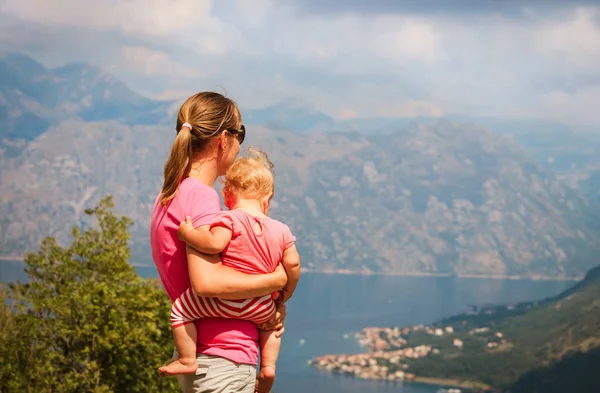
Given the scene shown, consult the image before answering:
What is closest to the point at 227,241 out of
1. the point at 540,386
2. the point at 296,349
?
the point at 540,386

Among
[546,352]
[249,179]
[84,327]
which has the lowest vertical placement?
[249,179]

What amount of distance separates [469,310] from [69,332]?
113516 millimetres

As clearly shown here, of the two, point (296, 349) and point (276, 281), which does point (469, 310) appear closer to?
point (296, 349)

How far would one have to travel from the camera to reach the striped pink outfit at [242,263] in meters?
2.26

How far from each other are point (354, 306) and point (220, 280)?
453 ft

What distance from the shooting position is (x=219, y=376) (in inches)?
89.7

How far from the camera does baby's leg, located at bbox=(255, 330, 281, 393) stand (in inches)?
93.0

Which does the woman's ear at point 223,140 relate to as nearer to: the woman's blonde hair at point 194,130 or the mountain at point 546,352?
the woman's blonde hair at point 194,130

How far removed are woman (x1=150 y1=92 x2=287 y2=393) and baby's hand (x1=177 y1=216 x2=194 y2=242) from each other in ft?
0.07

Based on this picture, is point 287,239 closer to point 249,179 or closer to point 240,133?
point 249,179

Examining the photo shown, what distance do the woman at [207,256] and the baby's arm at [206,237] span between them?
0.09 ft

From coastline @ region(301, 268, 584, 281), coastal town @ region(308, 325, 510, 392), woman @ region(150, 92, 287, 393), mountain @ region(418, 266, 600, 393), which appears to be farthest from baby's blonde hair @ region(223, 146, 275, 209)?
coastline @ region(301, 268, 584, 281)

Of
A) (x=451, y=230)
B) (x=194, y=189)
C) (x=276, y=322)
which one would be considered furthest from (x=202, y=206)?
(x=451, y=230)

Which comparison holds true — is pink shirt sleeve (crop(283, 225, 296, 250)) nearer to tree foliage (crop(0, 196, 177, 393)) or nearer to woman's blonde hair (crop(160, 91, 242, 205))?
woman's blonde hair (crop(160, 91, 242, 205))
